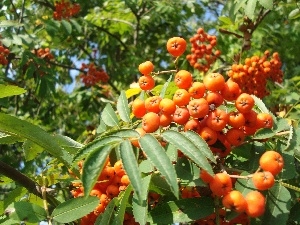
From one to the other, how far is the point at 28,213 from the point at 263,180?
0.71m

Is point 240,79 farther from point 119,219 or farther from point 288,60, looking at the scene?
point 288,60

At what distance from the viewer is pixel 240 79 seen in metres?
3.56

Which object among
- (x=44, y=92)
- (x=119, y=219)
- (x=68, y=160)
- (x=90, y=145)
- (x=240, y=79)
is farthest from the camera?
(x=44, y=92)

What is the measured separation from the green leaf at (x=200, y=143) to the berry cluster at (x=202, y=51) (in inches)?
127

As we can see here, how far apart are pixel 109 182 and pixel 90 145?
329 millimetres

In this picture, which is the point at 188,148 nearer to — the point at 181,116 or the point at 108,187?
the point at 181,116

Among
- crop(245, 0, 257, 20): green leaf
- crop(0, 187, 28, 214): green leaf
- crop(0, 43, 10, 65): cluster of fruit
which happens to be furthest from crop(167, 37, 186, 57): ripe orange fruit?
crop(0, 43, 10, 65): cluster of fruit

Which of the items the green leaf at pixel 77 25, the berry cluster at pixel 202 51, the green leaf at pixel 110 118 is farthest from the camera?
the green leaf at pixel 77 25

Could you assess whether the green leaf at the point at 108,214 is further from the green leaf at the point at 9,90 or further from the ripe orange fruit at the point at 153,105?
the green leaf at the point at 9,90

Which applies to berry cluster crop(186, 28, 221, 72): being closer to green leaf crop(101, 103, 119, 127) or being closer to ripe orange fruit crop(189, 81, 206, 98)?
green leaf crop(101, 103, 119, 127)

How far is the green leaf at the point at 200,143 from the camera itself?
1231 mm

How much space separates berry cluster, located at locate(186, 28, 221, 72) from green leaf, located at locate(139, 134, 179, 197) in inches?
131

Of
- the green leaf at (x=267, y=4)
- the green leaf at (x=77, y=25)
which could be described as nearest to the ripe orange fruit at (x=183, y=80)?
the green leaf at (x=267, y=4)

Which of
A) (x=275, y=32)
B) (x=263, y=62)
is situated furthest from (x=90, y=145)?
(x=275, y=32)
